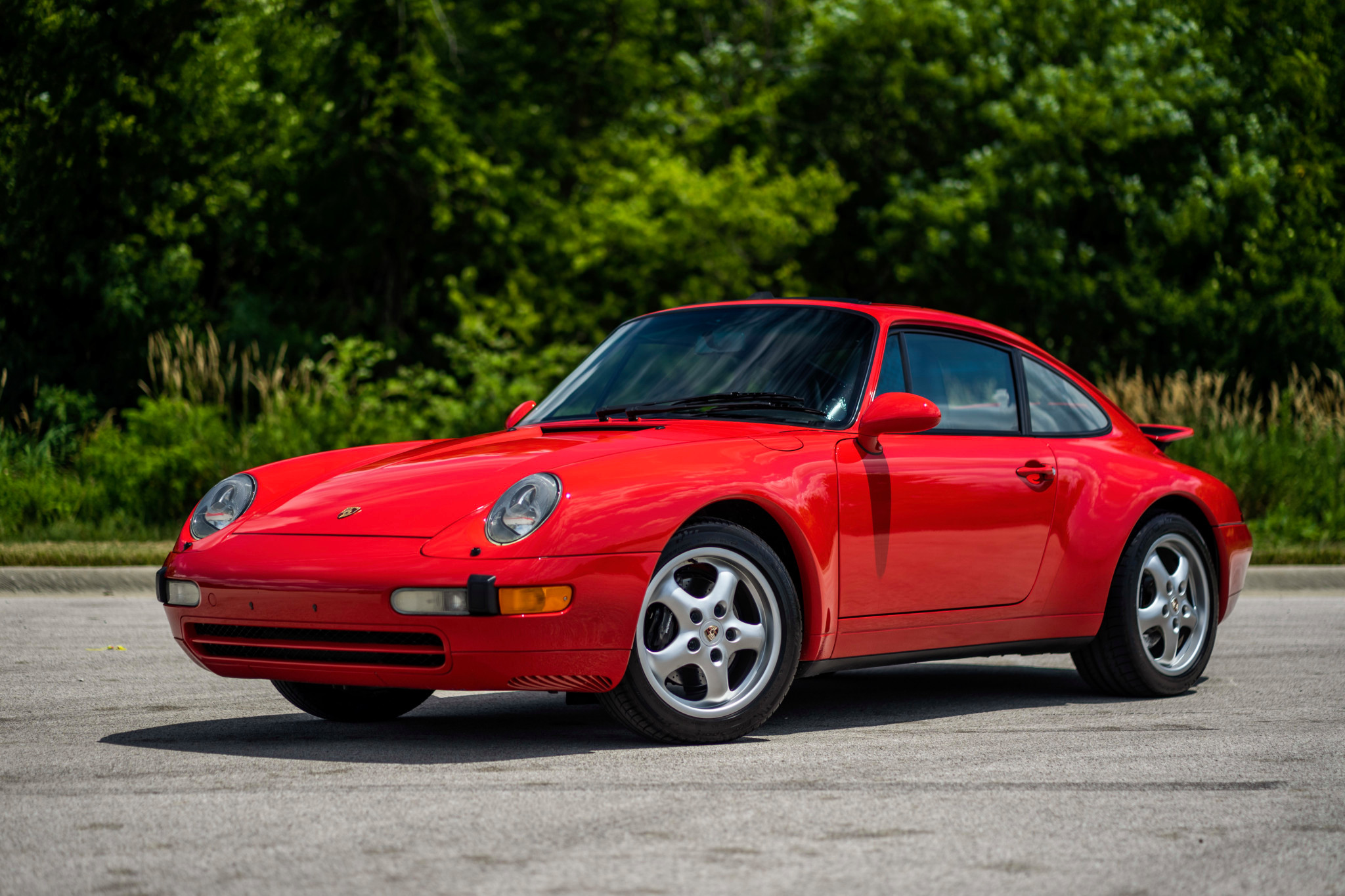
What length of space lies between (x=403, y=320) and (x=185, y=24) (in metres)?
7.52

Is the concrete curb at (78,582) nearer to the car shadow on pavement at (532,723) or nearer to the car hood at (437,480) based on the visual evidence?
the car shadow on pavement at (532,723)

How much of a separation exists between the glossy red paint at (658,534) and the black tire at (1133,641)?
0.29 feet

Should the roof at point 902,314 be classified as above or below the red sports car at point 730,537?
above

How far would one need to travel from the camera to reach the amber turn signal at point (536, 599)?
5.18 m

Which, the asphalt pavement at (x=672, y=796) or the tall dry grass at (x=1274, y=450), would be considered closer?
the asphalt pavement at (x=672, y=796)

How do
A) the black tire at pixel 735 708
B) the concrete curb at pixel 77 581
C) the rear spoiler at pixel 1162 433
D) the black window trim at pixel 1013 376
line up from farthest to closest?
1. the concrete curb at pixel 77 581
2. the rear spoiler at pixel 1162 433
3. the black window trim at pixel 1013 376
4. the black tire at pixel 735 708

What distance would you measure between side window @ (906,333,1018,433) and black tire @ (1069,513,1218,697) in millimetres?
767

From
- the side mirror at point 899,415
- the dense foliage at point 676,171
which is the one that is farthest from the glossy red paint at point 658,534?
the dense foliage at point 676,171

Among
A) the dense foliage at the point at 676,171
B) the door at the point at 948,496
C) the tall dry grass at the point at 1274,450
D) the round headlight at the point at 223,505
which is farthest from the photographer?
the dense foliage at the point at 676,171

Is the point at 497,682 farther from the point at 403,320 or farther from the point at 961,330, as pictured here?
the point at 403,320

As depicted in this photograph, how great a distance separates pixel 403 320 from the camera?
31.7 m

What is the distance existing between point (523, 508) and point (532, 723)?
1.29 m

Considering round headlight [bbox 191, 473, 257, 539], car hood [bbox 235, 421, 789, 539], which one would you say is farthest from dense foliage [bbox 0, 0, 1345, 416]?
car hood [bbox 235, 421, 789, 539]

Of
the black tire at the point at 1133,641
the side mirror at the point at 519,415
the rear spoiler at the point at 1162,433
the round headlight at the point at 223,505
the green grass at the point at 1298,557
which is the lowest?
the green grass at the point at 1298,557
